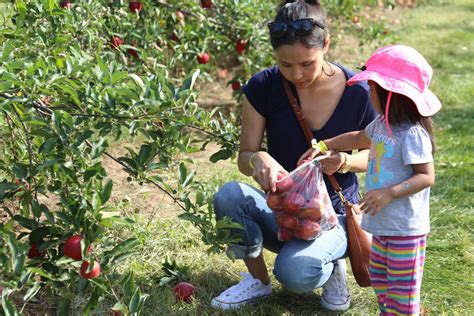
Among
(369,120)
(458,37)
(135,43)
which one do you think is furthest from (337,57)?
(369,120)

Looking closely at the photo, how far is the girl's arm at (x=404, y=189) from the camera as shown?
212cm


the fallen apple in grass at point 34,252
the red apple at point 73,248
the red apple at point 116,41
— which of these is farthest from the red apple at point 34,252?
the red apple at point 116,41

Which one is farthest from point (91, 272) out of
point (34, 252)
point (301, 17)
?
point (301, 17)

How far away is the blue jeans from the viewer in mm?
2432

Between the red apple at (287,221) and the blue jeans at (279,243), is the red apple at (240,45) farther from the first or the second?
the red apple at (287,221)

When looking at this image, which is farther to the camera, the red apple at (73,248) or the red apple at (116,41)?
the red apple at (116,41)

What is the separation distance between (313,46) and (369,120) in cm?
39

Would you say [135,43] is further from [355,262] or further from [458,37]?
[458,37]

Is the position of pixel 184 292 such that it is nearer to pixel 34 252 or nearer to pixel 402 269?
pixel 34 252

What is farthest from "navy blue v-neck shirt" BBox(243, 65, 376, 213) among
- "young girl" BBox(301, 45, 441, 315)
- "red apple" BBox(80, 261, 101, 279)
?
"red apple" BBox(80, 261, 101, 279)

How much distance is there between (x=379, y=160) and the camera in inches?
88.1

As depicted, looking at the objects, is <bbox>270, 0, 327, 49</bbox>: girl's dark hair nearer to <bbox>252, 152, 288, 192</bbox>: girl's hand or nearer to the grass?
<bbox>252, 152, 288, 192</bbox>: girl's hand

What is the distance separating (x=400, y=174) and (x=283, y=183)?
0.39 metres

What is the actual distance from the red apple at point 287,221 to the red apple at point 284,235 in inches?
0.9
